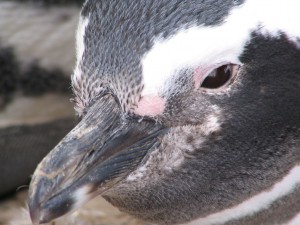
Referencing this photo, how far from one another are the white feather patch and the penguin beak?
0.19 metres

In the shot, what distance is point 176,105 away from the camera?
1.12 meters

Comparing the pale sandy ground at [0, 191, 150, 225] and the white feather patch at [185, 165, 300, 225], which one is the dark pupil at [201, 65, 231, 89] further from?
the pale sandy ground at [0, 191, 150, 225]

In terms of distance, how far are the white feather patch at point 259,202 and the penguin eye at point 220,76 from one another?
0.64 ft

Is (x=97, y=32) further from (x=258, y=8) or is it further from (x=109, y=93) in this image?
(x=258, y=8)

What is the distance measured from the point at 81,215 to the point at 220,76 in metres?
0.80

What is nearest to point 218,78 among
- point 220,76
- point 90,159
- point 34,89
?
point 220,76

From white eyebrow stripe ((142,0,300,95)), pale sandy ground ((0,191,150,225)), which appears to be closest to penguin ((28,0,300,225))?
white eyebrow stripe ((142,0,300,95))

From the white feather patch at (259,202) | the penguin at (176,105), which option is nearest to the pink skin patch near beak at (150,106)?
the penguin at (176,105)

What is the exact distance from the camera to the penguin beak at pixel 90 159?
109cm

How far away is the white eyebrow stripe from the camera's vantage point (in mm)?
1088

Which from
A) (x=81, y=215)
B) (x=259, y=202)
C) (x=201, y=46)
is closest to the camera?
(x=201, y=46)

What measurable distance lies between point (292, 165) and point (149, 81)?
26cm

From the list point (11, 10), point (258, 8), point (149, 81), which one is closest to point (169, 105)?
point (149, 81)

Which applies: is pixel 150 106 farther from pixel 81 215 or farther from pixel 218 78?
pixel 81 215
